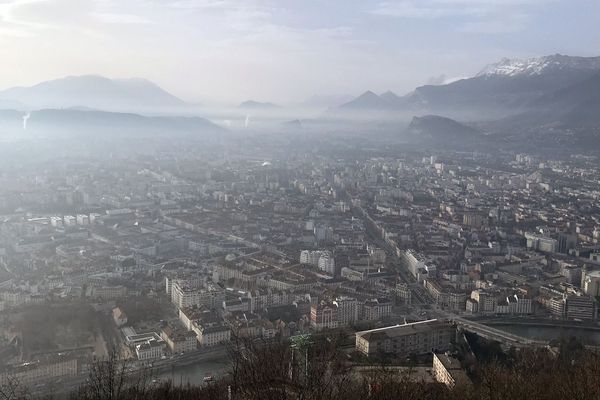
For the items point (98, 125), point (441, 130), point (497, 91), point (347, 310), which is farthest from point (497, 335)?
point (497, 91)

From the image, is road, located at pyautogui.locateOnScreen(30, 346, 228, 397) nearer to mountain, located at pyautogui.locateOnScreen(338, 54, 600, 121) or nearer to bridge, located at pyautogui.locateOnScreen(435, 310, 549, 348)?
bridge, located at pyautogui.locateOnScreen(435, 310, 549, 348)

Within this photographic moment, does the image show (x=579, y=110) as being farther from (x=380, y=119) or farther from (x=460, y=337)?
(x=460, y=337)

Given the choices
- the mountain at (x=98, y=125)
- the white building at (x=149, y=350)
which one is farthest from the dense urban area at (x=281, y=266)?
the mountain at (x=98, y=125)

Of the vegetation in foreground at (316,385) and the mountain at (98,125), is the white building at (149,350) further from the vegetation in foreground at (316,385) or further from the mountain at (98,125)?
the mountain at (98,125)

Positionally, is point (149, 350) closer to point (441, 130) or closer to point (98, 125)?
point (98, 125)

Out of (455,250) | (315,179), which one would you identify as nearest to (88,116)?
(315,179)

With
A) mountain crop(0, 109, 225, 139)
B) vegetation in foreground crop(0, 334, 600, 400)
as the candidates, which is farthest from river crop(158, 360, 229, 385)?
mountain crop(0, 109, 225, 139)

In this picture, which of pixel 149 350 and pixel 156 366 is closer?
pixel 156 366
